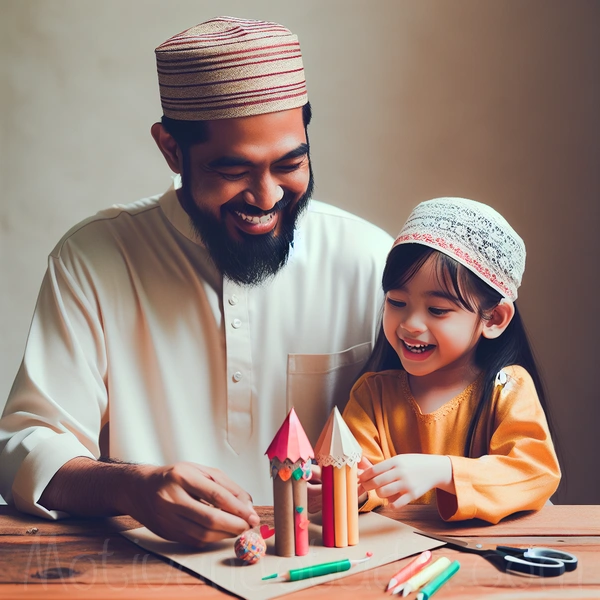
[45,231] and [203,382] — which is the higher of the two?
[45,231]

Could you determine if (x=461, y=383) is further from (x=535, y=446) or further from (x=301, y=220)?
(x=301, y=220)

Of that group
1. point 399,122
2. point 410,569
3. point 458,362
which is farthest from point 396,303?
point 399,122

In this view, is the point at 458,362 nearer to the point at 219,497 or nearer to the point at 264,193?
the point at 264,193

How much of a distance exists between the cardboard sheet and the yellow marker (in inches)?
3.2

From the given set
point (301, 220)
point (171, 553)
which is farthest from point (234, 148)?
point (171, 553)

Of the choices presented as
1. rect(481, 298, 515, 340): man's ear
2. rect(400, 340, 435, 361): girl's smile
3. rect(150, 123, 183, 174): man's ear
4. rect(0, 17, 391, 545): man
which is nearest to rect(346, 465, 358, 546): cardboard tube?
rect(400, 340, 435, 361): girl's smile

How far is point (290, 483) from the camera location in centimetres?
133

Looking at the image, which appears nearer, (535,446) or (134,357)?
(535,446)

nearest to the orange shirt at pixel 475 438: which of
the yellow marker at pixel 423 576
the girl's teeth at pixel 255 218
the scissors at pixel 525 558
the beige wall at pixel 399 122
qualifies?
the scissors at pixel 525 558

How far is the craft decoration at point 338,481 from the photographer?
135 cm

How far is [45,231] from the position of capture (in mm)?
2955

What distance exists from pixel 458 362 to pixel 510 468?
0.31m

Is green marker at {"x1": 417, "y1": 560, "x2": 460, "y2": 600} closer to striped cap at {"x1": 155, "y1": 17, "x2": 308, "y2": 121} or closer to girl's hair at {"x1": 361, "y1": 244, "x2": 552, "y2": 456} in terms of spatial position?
girl's hair at {"x1": 361, "y1": 244, "x2": 552, "y2": 456}

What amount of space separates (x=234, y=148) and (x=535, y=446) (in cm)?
88
